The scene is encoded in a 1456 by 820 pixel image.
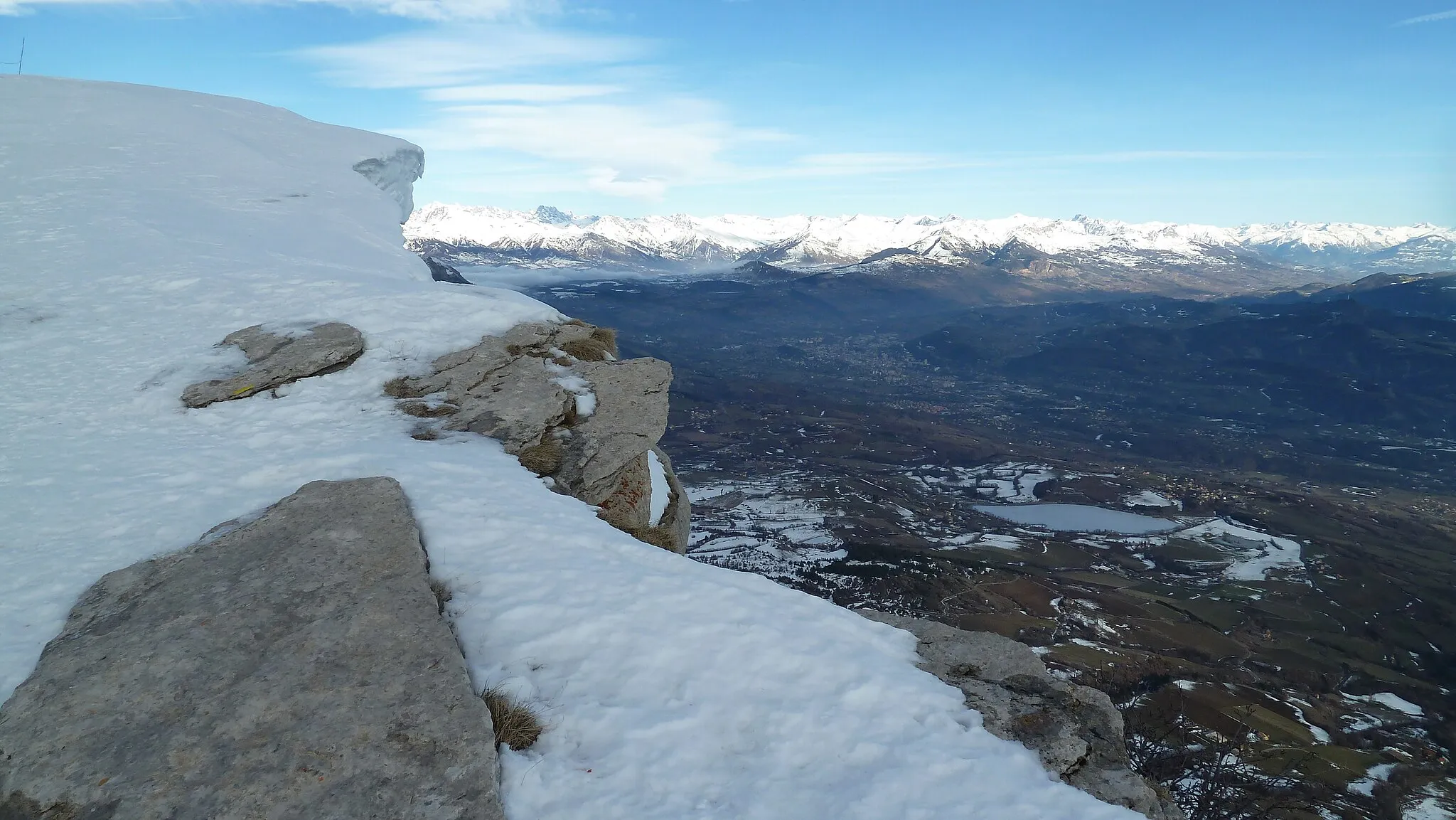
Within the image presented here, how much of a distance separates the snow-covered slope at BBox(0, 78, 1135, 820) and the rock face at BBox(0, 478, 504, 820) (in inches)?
21.4

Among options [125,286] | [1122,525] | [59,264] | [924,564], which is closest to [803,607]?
[125,286]

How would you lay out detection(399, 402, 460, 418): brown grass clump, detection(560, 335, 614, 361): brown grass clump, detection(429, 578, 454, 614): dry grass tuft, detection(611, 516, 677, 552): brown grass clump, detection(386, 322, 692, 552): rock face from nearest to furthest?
detection(429, 578, 454, 614): dry grass tuft, detection(399, 402, 460, 418): brown grass clump, detection(386, 322, 692, 552): rock face, detection(611, 516, 677, 552): brown grass clump, detection(560, 335, 614, 361): brown grass clump

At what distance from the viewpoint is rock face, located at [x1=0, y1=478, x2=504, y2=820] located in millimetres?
6508

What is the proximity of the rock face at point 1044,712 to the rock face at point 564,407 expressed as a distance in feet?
29.6

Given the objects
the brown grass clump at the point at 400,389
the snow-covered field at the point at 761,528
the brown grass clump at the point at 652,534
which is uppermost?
the brown grass clump at the point at 400,389

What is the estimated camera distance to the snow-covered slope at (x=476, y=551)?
25.1 feet

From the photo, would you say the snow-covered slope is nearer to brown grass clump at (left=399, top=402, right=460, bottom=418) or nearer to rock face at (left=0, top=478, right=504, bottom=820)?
brown grass clump at (left=399, top=402, right=460, bottom=418)

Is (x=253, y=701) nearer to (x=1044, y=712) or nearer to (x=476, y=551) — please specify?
(x=476, y=551)

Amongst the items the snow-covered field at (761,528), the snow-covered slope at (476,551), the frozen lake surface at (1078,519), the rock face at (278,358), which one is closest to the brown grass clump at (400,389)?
the snow-covered slope at (476,551)

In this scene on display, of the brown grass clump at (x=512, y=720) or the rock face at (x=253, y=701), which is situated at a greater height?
the rock face at (x=253, y=701)

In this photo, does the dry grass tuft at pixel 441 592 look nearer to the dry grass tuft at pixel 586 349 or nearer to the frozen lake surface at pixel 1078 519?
the dry grass tuft at pixel 586 349

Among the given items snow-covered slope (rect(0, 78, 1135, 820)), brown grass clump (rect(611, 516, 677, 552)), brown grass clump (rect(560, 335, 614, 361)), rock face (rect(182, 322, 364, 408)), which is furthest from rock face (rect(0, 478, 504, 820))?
brown grass clump (rect(560, 335, 614, 361))

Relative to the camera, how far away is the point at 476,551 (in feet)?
36.2

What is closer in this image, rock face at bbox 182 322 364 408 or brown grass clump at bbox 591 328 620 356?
rock face at bbox 182 322 364 408
